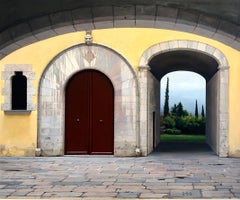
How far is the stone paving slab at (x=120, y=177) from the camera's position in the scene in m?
9.08

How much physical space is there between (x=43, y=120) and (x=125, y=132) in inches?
117

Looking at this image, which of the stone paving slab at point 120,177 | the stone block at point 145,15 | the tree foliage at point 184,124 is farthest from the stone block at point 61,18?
the tree foliage at point 184,124

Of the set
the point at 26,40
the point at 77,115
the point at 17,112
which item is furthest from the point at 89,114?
the point at 26,40

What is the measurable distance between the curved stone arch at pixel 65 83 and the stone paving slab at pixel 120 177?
3.24 feet

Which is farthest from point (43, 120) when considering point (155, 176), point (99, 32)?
point (155, 176)

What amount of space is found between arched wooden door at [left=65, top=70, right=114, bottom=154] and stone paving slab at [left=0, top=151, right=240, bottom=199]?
0.86m

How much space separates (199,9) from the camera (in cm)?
→ 691

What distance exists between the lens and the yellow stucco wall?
661 inches

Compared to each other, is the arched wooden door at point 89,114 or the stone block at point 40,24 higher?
the stone block at point 40,24

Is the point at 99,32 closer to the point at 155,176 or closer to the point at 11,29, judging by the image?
the point at 155,176

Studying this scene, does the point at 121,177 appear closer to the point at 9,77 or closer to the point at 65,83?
the point at 65,83

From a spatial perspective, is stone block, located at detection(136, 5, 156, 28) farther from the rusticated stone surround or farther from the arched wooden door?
the rusticated stone surround

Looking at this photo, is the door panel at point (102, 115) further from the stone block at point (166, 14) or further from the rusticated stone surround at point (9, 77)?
the stone block at point (166, 14)

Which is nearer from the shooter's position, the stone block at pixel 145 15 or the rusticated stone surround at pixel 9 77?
the stone block at pixel 145 15
